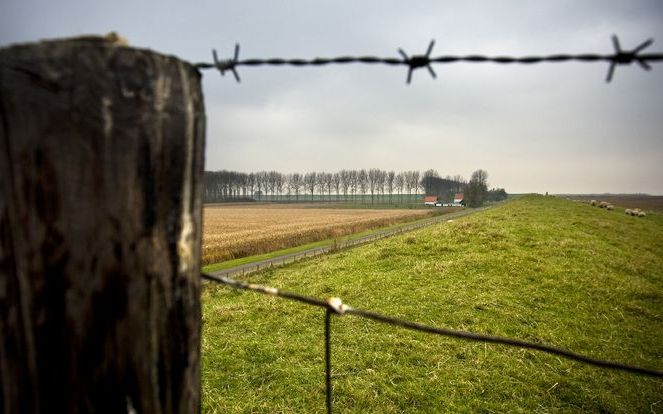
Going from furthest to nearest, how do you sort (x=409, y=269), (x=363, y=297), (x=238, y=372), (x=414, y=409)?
(x=409, y=269)
(x=363, y=297)
(x=238, y=372)
(x=414, y=409)

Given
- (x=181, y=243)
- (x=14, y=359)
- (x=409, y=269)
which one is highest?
(x=181, y=243)

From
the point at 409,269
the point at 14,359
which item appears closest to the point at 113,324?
the point at 14,359

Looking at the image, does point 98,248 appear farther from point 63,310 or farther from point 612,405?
point 612,405

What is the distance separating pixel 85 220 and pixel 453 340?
7064mm

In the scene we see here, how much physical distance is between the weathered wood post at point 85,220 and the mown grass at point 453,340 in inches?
192

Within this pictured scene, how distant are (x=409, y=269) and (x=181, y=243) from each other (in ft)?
35.9

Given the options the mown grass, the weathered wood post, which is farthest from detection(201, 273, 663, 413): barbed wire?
the mown grass

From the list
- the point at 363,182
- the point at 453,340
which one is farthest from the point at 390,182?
the point at 453,340

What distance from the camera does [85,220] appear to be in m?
0.69

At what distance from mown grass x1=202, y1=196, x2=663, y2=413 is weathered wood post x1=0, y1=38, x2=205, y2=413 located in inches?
192

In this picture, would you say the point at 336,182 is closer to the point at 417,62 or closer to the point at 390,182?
the point at 390,182

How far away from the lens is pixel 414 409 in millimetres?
4902

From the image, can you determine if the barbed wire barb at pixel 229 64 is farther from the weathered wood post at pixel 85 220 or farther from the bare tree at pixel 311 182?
the bare tree at pixel 311 182

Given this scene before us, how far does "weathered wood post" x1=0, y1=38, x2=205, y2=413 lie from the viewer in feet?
2.20
